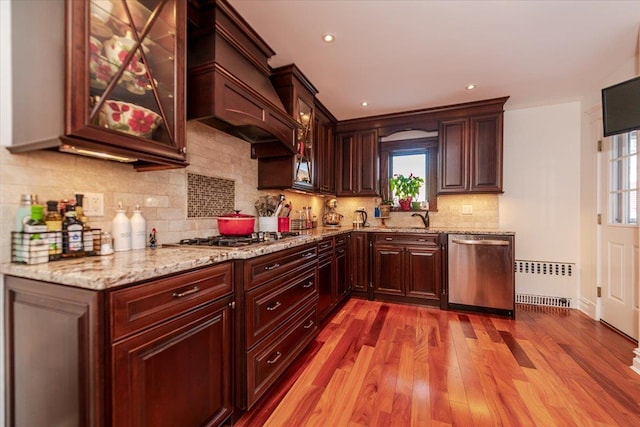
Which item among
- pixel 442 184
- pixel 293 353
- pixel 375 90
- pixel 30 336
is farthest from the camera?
pixel 442 184

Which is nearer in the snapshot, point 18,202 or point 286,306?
point 18,202

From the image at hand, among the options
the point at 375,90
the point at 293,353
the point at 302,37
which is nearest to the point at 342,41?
the point at 302,37

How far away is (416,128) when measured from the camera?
358cm

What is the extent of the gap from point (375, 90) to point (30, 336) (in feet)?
10.4

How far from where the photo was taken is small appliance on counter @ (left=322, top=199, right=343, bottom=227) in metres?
4.00

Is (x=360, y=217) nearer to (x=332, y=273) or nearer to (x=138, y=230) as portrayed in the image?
(x=332, y=273)

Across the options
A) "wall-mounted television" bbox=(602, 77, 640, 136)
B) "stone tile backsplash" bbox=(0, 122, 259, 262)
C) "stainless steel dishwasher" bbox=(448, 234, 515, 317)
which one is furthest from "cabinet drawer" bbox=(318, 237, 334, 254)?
"wall-mounted television" bbox=(602, 77, 640, 136)

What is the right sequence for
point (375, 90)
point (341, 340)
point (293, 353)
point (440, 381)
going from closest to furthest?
point (440, 381) → point (293, 353) → point (341, 340) → point (375, 90)

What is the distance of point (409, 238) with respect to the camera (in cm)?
321

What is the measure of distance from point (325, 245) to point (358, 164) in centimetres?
171

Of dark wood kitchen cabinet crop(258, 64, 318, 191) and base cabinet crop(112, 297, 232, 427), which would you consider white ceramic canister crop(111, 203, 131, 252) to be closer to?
base cabinet crop(112, 297, 232, 427)

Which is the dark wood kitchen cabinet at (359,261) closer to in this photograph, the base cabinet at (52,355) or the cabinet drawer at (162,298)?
the cabinet drawer at (162,298)

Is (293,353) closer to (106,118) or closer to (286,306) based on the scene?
(286,306)

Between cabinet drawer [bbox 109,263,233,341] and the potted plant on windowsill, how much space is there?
10.0 feet
